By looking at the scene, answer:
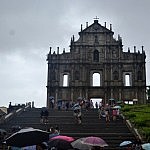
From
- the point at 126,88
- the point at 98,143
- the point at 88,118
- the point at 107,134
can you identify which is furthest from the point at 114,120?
the point at 126,88

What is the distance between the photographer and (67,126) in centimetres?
2281

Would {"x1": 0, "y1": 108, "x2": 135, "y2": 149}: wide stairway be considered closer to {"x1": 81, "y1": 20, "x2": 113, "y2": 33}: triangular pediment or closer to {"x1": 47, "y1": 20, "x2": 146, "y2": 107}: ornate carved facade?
{"x1": 47, "y1": 20, "x2": 146, "y2": 107}: ornate carved facade

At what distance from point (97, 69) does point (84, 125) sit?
2319 cm

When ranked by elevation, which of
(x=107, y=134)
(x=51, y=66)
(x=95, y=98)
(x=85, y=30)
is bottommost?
(x=107, y=134)

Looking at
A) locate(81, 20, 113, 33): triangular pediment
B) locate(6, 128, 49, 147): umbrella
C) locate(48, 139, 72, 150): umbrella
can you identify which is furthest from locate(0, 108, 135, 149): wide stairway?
locate(81, 20, 113, 33): triangular pediment

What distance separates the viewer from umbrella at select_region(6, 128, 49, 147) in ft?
35.4

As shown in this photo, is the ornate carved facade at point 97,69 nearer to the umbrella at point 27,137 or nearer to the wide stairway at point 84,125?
the wide stairway at point 84,125

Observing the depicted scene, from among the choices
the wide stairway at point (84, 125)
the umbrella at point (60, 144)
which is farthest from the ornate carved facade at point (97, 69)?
the umbrella at point (60, 144)

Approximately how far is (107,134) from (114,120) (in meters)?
4.72

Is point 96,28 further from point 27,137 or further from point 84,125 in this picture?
point 27,137

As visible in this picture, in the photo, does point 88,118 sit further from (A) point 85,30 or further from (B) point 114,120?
(A) point 85,30

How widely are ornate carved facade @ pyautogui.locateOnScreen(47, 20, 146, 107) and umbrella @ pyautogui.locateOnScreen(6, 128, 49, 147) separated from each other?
33.6 metres

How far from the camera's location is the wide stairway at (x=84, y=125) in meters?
19.6

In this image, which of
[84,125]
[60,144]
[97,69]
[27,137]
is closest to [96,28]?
[97,69]
